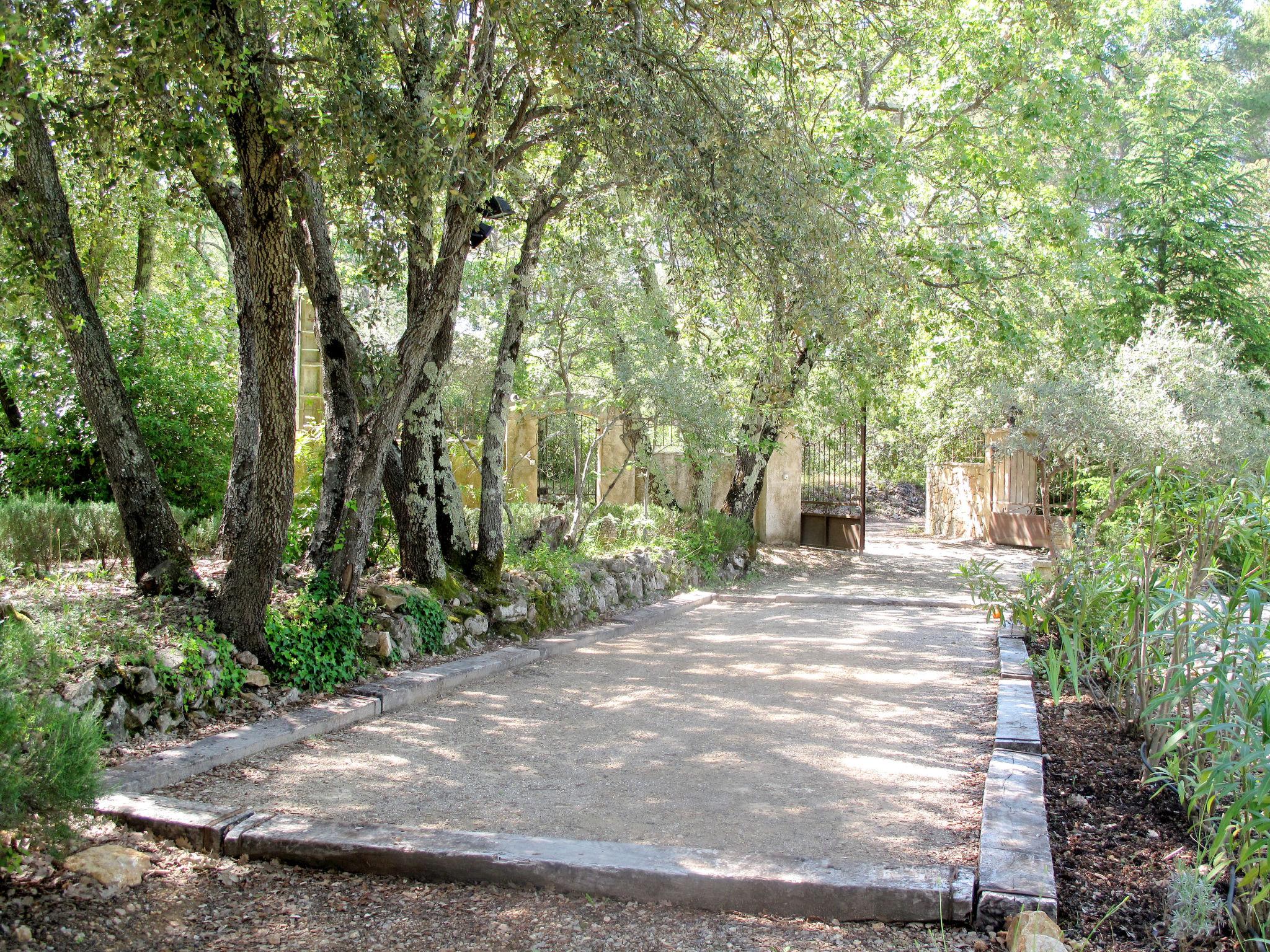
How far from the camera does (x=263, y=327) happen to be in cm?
549

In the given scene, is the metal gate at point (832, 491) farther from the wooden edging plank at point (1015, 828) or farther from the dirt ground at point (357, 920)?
the dirt ground at point (357, 920)

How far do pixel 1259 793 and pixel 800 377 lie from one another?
37.5 ft

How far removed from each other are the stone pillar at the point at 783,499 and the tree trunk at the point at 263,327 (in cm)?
1235

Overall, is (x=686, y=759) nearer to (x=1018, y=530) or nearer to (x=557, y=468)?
(x=557, y=468)

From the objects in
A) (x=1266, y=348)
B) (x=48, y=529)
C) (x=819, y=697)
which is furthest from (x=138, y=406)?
(x=1266, y=348)

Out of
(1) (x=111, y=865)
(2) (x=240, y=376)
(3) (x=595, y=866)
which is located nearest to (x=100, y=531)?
(2) (x=240, y=376)

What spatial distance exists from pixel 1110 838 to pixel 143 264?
46.1 feet

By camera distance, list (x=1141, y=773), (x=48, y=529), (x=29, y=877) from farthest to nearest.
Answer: (x=48, y=529)
(x=1141, y=773)
(x=29, y=877)

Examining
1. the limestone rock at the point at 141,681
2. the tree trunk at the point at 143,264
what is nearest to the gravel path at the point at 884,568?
the tree trunk at the point at 143,264

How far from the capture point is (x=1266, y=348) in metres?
18.1

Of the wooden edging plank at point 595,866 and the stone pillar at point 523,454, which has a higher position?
the stone pillar at point 523,454

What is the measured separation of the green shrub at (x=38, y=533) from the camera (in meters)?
7.35

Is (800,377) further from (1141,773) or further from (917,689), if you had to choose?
(1141,773)

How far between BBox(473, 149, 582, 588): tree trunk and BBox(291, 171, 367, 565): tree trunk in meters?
1.47
